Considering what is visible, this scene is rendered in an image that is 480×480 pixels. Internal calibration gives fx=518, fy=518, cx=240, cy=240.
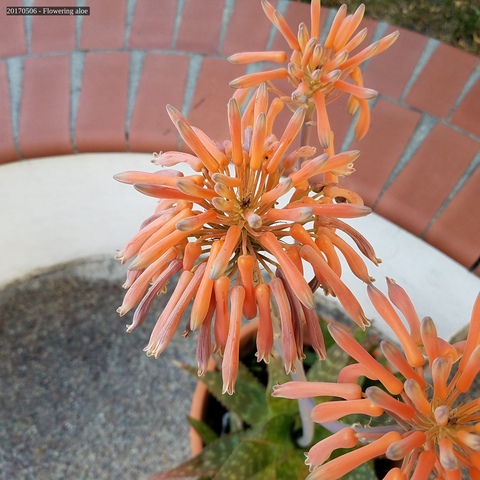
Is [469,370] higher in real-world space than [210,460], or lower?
higher

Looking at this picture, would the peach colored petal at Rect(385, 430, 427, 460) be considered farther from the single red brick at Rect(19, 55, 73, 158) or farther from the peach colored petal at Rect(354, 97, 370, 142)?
the single red brick at Rect(19, 55, 73, 158)

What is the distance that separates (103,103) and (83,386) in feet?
2.08

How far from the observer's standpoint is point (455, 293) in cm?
89

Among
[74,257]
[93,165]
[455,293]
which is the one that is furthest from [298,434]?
[74,257]

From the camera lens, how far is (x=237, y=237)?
1.51 ft

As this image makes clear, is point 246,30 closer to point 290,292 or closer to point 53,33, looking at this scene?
point 53,33

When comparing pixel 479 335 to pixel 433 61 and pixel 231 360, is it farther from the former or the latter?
pixel 433 61

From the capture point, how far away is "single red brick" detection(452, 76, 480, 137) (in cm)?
90

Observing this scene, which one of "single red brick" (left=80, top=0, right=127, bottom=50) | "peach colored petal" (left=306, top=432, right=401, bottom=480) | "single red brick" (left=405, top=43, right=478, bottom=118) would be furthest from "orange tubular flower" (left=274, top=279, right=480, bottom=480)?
"single red brick" (left=80, top=0, right=127, bottom=50)

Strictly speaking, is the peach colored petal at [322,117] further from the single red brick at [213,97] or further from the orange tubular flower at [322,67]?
the single red brick at [213,97]

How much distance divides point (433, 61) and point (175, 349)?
82cm

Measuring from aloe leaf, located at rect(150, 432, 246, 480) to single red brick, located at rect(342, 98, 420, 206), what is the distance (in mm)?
453

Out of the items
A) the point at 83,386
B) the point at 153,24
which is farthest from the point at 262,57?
the point at 83,386

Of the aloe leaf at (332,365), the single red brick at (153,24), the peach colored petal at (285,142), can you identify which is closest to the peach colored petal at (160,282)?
the peach colored petal at (285,142)
